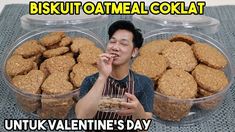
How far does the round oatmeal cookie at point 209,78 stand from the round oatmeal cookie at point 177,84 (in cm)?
2

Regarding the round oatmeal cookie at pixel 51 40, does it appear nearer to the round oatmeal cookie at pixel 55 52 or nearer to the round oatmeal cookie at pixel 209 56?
the round oatmeal cookie at pixel 55 52

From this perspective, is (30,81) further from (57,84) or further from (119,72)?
(119,72)

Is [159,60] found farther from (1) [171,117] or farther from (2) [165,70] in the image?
(1) [171,117]

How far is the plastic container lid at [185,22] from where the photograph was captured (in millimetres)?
1152

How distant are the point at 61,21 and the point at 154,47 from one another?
0.34m

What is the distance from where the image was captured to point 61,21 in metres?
1.14

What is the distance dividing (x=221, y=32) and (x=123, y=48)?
0.80m

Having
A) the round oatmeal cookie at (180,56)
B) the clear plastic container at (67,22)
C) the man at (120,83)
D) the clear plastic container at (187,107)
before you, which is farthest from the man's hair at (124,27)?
the clear plastic container at (67,22)

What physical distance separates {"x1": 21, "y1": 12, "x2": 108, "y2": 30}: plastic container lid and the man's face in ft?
2.23

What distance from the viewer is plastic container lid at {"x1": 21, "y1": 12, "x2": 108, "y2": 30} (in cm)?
114

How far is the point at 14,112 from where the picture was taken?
853 millimetres

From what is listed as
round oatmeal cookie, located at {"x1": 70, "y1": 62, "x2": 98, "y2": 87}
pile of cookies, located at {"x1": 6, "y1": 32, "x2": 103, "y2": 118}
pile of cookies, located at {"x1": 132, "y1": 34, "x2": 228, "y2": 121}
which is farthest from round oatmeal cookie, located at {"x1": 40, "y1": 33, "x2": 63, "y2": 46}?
pile of cookies, located at {"x1": 132, "y1": 34, "x2": 228, "y2": 121}

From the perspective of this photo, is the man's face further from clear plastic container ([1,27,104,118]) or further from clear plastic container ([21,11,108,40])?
clear plastic container ([21,11,108,40])

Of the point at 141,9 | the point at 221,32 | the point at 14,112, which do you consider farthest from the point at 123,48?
the point at 221,32
